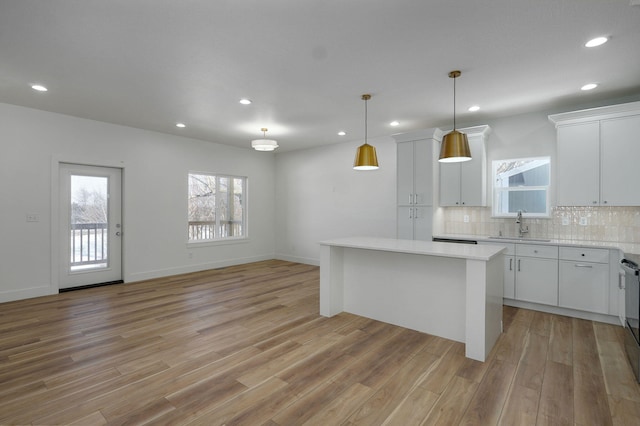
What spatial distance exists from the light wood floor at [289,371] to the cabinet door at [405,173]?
2204mm

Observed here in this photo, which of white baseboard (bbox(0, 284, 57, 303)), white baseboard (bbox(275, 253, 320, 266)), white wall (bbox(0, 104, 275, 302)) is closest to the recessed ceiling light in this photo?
white baseboard (bbox(275, 253, 320, 266))

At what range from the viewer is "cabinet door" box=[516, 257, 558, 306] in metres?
3.94

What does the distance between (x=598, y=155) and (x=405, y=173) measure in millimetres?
2426

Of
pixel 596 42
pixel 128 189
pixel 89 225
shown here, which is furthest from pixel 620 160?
pixel 89 225

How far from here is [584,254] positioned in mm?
3744

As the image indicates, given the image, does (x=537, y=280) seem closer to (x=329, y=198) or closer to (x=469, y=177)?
(x=469, y=177)

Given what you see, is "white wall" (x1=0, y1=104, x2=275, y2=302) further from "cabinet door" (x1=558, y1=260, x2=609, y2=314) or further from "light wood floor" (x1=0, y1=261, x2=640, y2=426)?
"cabinet door" (x1=558, y1=260, x2=609, y2=314)

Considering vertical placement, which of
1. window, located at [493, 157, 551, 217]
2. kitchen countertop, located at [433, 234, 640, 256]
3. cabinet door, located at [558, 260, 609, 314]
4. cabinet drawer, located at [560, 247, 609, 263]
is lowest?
cabinet door, located at [558, 260, 609, 314]

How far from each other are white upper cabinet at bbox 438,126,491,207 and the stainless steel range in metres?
2.09

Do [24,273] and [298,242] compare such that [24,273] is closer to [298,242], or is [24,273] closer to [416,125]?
[298,242]

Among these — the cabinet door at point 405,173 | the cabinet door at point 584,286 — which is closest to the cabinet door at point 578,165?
the cabinet door at point 584,286

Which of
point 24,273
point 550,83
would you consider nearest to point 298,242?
point 24,273

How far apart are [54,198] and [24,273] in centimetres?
115

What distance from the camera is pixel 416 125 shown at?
17.7 ft
